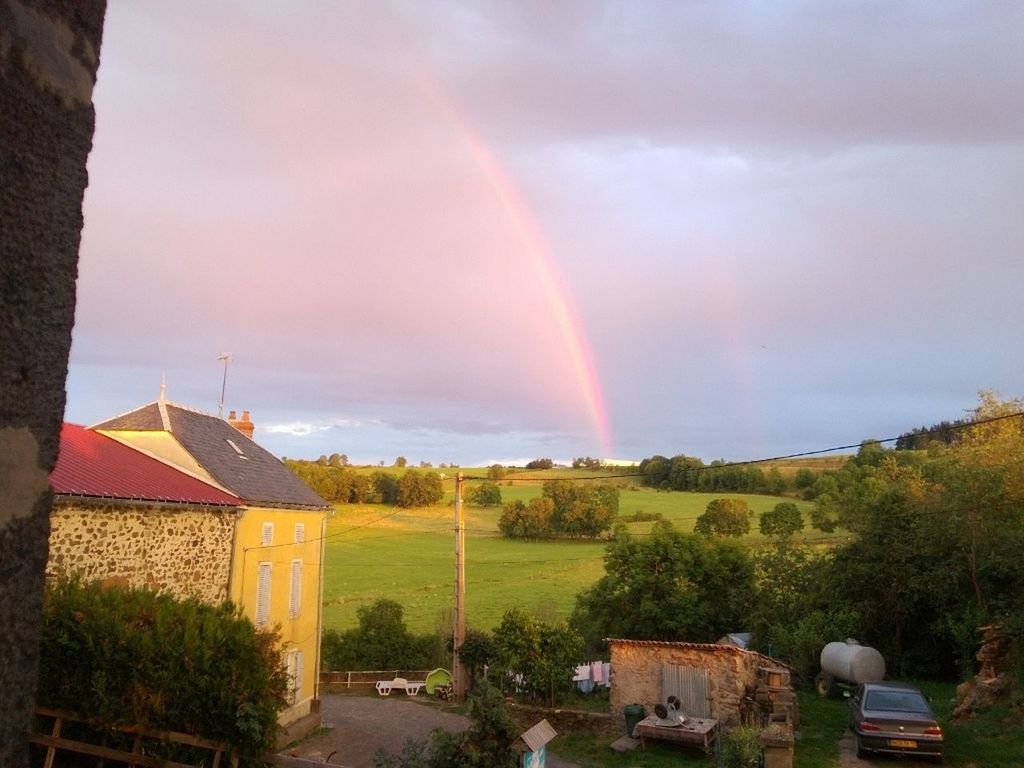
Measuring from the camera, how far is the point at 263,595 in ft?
69.7

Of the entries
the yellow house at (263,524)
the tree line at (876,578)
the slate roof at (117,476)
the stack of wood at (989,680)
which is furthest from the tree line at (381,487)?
the stack of wood at (989,680)

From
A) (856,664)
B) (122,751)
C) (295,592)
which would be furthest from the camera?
(295,592)

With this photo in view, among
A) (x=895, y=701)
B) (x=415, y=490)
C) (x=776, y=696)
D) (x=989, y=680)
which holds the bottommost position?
(x=776, y=696)

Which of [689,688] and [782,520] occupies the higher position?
[782,520]

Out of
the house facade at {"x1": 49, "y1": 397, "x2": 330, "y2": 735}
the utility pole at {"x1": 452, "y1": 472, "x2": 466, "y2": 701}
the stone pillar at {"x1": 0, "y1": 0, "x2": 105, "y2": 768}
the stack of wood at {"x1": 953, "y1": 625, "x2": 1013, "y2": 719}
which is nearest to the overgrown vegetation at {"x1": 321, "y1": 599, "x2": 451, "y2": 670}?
the utility pole at {"x1": 452, "y1": 472, "x2": 466, "y2": 701}

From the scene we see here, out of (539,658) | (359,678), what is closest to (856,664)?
(539,658)

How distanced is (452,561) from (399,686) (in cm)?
3296

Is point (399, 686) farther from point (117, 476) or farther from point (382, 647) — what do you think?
point (117, 476)

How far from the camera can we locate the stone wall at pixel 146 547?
14.3 meters

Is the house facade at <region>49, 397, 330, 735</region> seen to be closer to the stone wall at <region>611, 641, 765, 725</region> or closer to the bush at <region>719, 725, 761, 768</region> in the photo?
the bush at <region>719, 725, 761, 768</region>

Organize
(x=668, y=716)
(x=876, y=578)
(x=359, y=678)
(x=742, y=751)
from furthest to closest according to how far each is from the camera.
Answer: (x=359, y=678) < (x=876, y=578) < (x=668, y=716) < (x=742, y=751)

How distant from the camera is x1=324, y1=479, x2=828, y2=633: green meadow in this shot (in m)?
47.2

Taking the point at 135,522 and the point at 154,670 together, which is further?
the point at 135,522

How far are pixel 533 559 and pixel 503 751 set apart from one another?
184 ft
